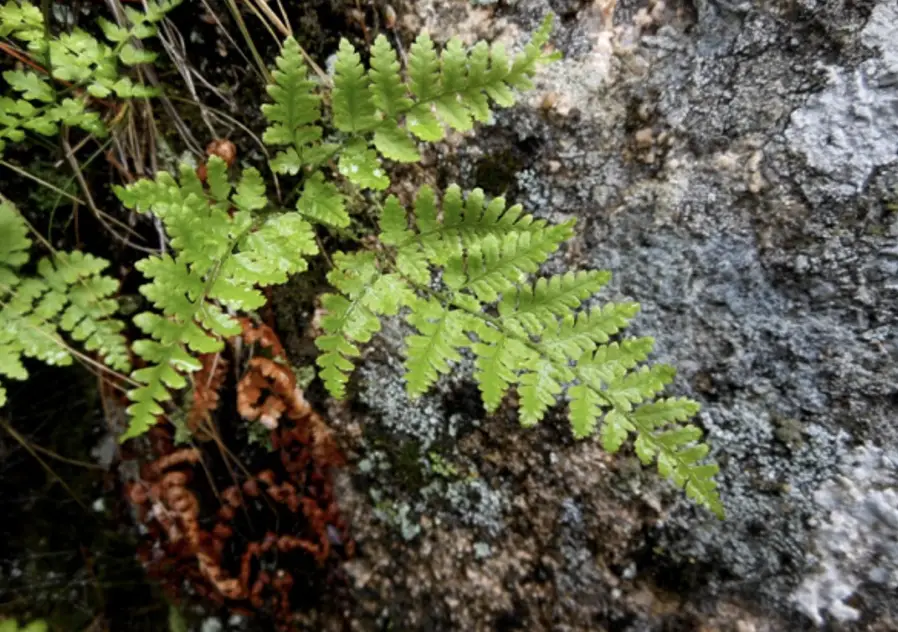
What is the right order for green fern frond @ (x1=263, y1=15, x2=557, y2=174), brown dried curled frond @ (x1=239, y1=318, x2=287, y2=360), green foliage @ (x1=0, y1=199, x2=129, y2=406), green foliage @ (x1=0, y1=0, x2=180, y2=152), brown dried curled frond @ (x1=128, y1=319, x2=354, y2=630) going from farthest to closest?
brown dried curled frond @ (x1=128, y1=319, x2=354, y2=630), brown dried curled frond @ (x1=239, y1=318, x2=287, y2=360), green foliage @ (x1=0, y1=199, x2=129, y2=406), green foliage @ (x1=0, y1=0, x2=180, y2=152), green fern frond @ (x1=263, y1=15, x2=557, y2=174)

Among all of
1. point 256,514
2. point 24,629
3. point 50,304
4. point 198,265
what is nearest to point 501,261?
point 198,265

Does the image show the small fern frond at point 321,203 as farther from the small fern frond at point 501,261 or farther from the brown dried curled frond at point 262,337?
the brown dried curled frond at point 262,337

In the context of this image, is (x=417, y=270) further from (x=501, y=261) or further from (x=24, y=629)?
(x=24, y=629)

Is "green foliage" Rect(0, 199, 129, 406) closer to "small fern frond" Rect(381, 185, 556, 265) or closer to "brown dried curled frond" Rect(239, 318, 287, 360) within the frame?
"brown dried curled frond" Rect(239, 318, 287, 360)

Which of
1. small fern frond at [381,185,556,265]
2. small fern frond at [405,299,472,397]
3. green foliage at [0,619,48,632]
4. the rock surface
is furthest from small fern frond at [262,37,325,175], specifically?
green foliage at [0,619,48,632]

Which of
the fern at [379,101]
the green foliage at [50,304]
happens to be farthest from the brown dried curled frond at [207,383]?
the fern at [379,101]

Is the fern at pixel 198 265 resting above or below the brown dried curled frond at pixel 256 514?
above
